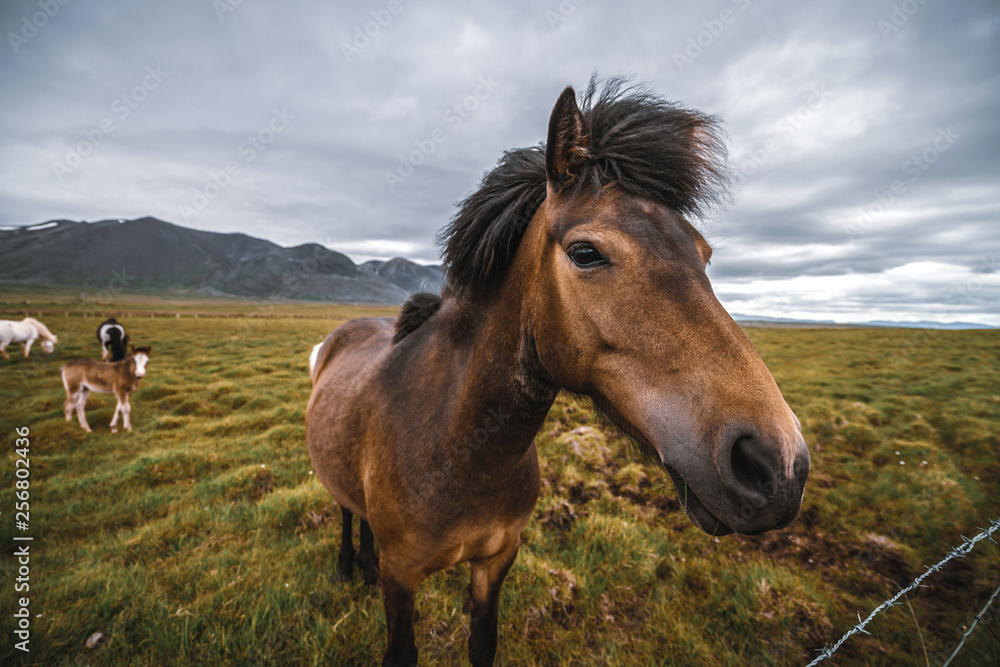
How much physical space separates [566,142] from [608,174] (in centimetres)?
25

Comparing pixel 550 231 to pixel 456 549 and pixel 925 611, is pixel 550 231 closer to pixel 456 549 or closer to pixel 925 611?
pixel 456 549

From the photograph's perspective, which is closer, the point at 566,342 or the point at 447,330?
the point at 566,342

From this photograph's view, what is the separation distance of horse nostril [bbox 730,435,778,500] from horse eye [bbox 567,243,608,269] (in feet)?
2.81

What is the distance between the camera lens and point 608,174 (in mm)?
1735

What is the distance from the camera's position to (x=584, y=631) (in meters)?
3.35

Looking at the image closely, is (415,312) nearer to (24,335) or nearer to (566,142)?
(566,142)

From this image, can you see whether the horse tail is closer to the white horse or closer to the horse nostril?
the horse nostril

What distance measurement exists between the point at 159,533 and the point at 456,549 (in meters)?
4.43

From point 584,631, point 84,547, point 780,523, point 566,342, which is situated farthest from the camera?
point 84,547

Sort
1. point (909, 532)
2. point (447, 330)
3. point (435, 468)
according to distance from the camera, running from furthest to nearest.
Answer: point (909, 532), point (447, 330), point (435, 468)

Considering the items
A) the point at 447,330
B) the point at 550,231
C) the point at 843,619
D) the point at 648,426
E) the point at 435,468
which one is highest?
the point at 550,231

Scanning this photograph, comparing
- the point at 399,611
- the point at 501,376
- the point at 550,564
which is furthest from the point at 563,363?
the point at 550,564

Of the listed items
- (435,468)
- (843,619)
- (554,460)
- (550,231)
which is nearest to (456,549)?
(435,468)

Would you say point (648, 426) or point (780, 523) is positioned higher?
point (648, 426)
